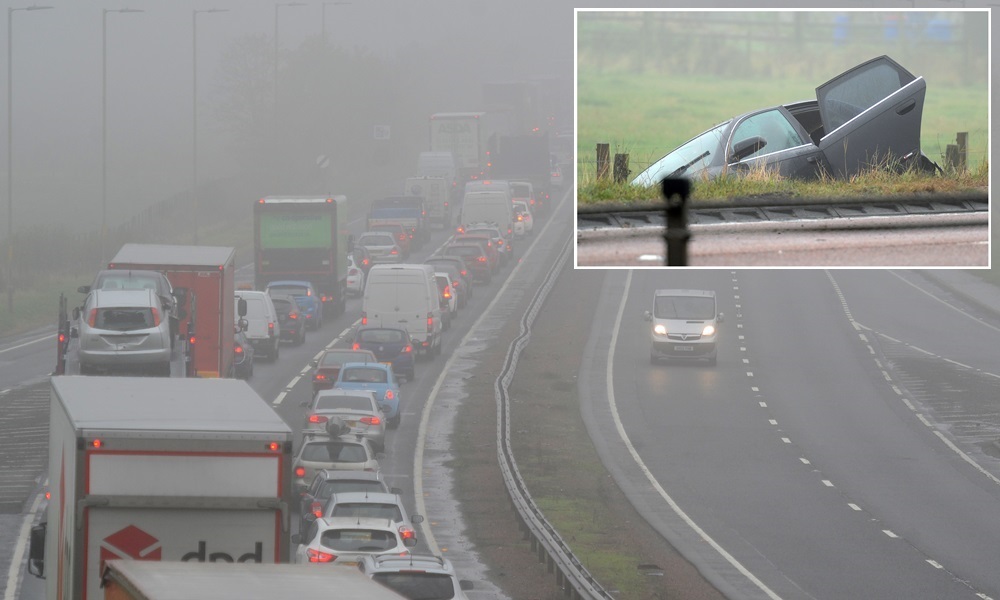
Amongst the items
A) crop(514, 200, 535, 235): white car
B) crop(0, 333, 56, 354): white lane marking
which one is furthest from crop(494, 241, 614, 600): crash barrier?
crop(514, 200, 535, 235): white car

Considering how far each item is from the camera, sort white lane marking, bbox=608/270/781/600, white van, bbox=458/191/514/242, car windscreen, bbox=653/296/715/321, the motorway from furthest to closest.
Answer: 1. white van, bbox=458/191/514/242
2. car windscreen, bbox=653/296/715/321
3. the motorway
4. white lane marking, bbox=608/270/781/600

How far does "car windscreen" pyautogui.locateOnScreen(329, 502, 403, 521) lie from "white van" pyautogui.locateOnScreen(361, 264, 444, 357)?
25393mm

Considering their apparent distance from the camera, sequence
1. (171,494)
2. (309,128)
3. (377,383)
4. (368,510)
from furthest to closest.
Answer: (309,128)
(377,383)
(368,510)
(171,494)

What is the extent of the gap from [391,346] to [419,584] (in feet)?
88.7

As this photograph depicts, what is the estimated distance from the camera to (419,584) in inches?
715

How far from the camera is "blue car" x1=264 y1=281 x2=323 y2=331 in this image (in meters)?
52.3

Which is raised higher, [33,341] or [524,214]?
[524,214]

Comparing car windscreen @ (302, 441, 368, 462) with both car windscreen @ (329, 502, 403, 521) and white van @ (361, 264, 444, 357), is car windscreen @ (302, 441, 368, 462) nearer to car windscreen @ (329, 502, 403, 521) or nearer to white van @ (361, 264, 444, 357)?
car windscreen @ (329, 502, 403, 521)

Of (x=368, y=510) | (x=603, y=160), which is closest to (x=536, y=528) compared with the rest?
(x=368, y=510)

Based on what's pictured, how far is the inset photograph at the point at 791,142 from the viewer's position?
62.4 feet

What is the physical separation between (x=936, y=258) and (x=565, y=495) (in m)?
13.9

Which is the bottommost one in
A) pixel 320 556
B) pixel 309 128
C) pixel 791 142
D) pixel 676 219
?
pixel 320 556

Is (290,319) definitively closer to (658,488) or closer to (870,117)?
(658,488)

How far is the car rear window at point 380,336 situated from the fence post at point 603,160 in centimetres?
2529
